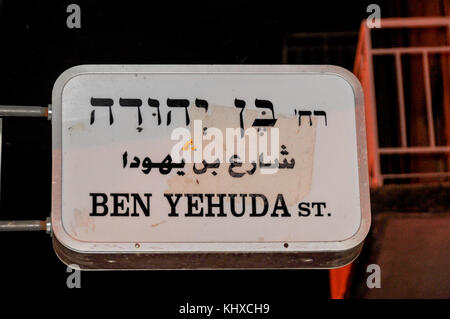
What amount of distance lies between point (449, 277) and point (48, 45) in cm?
379

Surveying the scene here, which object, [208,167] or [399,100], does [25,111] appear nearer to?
[208,167]

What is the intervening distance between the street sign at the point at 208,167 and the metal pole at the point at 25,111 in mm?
90

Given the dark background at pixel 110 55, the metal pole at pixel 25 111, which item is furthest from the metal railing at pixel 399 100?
the metal pole at pixel 25 111

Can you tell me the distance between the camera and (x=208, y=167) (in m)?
1.90

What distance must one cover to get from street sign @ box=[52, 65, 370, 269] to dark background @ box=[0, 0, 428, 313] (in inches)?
130

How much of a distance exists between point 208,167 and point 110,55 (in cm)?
418

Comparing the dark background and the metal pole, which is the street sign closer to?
the metal pole

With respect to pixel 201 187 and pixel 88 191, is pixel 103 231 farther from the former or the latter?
pixel 201 187

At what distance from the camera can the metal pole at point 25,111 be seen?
1.99 meters

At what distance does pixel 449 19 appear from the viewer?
412cm

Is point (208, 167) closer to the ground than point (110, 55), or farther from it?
closer to the ground

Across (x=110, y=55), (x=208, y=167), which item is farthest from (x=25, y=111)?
(x=110, y=55)

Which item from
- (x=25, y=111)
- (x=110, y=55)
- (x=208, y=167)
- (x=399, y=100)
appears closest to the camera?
(x=208, y=167)

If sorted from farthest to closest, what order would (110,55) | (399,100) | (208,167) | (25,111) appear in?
(110,55) < (399,100) < (25,111) < (208,167)
